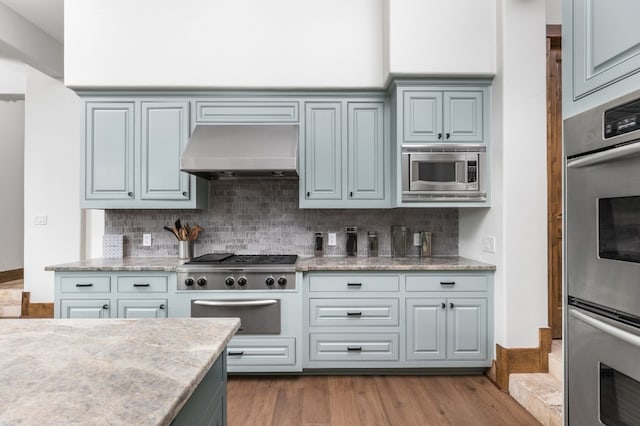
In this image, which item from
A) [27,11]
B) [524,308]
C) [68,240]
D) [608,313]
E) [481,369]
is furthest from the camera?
[68,240]

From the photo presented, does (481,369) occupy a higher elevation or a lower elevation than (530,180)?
lower

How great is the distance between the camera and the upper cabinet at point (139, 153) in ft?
10.8

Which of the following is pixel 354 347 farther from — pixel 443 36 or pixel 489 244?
pixel 443 36

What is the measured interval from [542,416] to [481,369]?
670 mm

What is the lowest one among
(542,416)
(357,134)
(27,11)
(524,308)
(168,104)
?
(542,416)

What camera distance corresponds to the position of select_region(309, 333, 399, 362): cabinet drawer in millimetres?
2990

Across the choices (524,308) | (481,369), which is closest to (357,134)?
(524,308)

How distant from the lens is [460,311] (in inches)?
118

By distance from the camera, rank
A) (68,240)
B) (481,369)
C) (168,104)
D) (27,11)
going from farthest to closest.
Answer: (68,240) < (27,11) < (168,104) < (481,369)

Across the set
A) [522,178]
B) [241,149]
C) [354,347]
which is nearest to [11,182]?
[241,149]

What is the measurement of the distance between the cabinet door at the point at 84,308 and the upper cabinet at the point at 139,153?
0.81m

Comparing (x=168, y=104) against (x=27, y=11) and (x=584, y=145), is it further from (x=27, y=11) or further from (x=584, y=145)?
(x=584, y=145)

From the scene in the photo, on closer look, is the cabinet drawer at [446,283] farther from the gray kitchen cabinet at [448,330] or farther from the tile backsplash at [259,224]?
the tile backsplash at [259,224]

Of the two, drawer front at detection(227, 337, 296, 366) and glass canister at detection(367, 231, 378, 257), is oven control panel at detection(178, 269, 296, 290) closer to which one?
drawer front at detection(227, 337, 296, 366)
